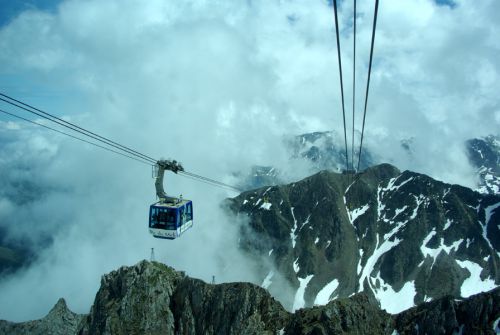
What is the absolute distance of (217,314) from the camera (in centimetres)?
10456

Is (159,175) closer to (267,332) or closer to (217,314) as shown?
(267,332)

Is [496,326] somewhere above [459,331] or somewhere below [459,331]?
below

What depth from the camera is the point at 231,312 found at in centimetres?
10181

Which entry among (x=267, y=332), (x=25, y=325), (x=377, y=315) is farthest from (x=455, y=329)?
(x=25, y=325)

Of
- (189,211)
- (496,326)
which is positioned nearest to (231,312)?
(189,211)

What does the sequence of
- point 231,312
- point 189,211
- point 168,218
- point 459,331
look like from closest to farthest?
1. point 168,218
2. point 189,211
3. point 231,312
4. point 459,331

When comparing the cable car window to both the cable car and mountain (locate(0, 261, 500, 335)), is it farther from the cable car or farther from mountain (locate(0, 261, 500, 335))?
mountain (locate(0, 261, 500, 335))

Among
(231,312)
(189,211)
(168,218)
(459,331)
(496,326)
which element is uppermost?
(189,211)

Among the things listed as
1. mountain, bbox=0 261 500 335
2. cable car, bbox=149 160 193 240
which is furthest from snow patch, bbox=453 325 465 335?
cable car, bbox=149 160 193 240

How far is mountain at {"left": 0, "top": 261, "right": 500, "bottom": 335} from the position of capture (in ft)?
306

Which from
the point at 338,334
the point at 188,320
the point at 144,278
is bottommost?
the point at 338,334

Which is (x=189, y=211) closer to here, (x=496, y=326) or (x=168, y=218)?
(x=168, y=218)

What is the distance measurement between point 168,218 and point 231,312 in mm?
66686

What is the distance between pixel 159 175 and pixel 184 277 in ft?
271
